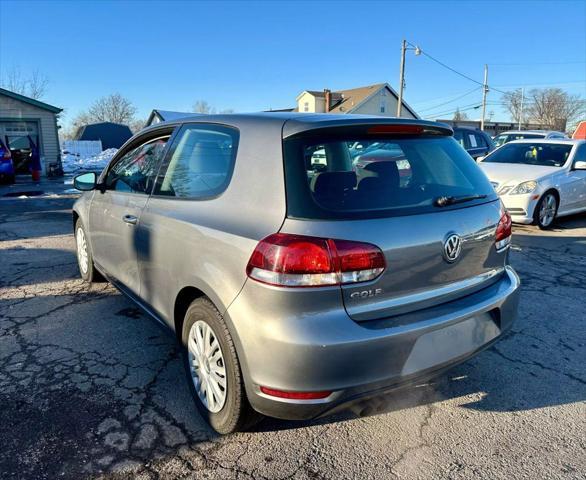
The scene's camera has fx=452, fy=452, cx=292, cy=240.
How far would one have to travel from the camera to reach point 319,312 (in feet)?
6.42

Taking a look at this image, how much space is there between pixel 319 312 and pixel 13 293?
4.02 metres

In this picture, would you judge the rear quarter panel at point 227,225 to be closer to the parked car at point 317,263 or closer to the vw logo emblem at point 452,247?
the parked car at point 317,263

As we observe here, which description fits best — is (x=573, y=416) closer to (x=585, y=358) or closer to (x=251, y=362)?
(x=585, y=358)

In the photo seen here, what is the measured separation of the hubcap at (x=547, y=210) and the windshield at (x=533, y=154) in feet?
2.78

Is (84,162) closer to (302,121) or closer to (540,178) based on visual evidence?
(540,178)

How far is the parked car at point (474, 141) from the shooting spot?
39.7 feet

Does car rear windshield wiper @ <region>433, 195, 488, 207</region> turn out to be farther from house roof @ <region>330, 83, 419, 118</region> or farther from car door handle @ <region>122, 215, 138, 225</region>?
house roof @ <region>330, 83, 419, 118</region>

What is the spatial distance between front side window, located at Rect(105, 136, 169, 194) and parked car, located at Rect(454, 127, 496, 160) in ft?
33.5

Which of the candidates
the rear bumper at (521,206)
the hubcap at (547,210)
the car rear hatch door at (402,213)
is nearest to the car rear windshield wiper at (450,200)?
the car rear hatch door at (402,213)

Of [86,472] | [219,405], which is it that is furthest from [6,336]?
[219,405]

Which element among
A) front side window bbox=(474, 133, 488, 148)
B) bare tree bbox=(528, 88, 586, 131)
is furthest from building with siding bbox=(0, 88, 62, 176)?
bare tree bbox=(528, 88, 586, 131)

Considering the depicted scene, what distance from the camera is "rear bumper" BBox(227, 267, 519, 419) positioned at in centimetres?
194

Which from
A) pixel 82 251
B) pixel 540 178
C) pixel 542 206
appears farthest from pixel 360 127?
pixel 542 206

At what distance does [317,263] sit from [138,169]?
2.11m
